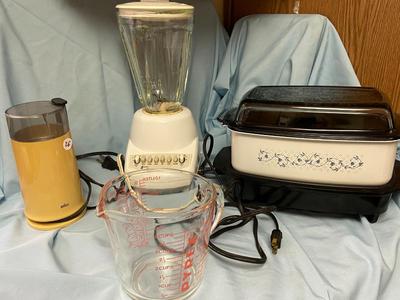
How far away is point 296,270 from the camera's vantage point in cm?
52

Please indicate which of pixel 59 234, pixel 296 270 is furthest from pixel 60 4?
pixel 296 270

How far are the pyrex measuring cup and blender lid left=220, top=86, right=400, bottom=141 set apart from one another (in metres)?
0.14

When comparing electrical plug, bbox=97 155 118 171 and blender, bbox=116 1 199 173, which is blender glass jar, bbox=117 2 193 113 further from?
electrical plug, bbox=97 155 118 171

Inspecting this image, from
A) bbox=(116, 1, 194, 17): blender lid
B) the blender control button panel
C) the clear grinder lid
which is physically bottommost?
the blender control button panel

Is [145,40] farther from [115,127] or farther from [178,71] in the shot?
[115,127]

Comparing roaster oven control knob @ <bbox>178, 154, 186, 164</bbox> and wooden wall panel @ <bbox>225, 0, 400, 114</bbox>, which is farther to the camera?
wooden wall panel @ <bbox>225, 0, 400, 114</bbox>

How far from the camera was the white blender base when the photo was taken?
0.66 m

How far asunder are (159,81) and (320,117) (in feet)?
1.40

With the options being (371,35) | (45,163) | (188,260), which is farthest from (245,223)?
(371,35)

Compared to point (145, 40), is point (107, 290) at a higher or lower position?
lower

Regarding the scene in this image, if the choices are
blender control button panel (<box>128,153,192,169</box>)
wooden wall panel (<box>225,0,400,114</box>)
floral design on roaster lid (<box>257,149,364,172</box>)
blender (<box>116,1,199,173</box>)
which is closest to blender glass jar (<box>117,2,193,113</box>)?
blender (<box>116,1,199,173</box>)

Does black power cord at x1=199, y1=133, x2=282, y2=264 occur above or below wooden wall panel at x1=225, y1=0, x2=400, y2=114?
below

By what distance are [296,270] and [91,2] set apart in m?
0.68

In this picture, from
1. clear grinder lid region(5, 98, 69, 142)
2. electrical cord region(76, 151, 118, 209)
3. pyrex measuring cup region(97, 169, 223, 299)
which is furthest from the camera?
electrical cord region(76, 151, 118, 209)
